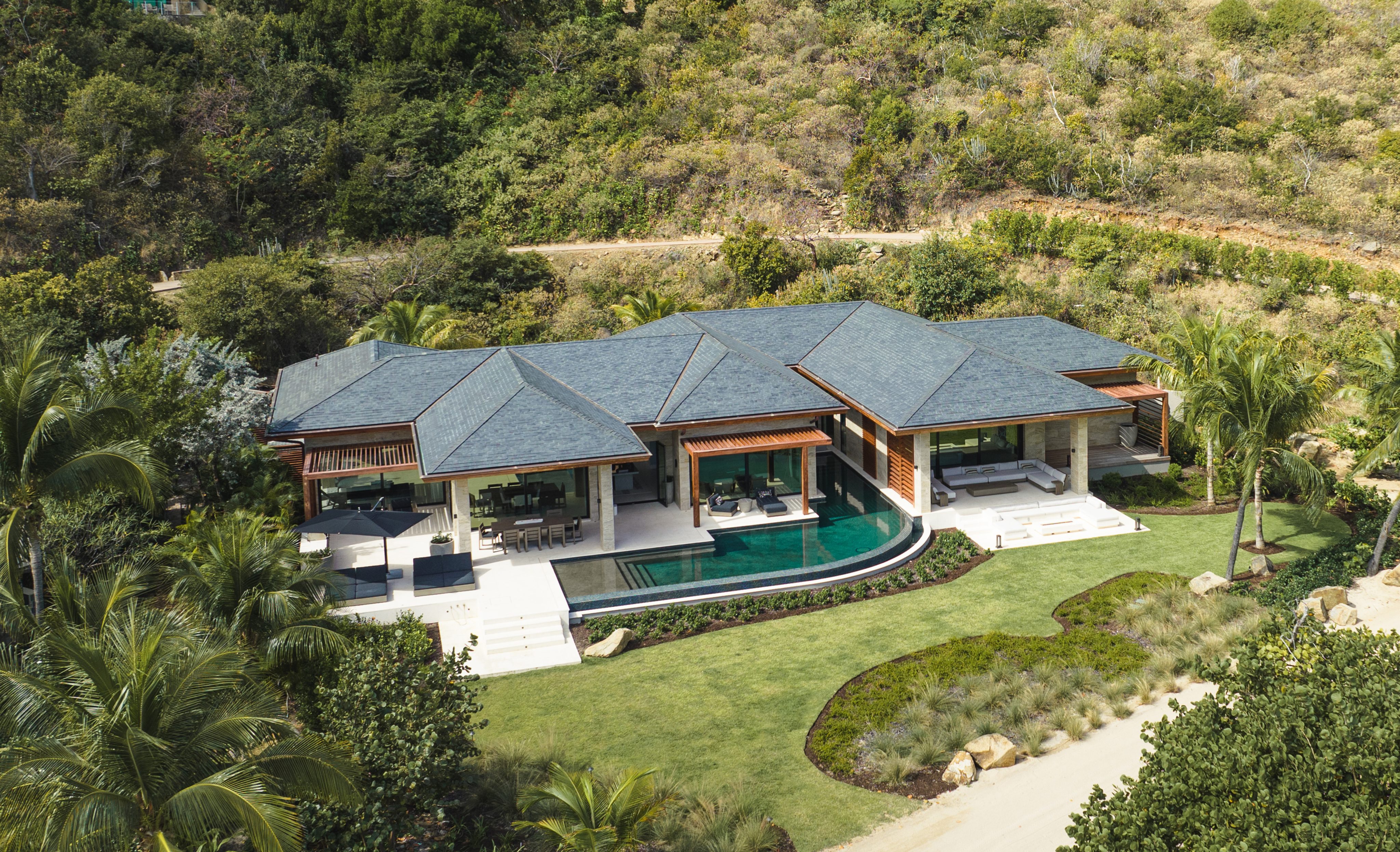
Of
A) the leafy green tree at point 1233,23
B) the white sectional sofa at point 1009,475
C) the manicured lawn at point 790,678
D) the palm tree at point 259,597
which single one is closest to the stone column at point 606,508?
the manicured lawn at point 790,678

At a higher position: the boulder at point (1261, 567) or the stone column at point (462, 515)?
the stone column at point (462, 515)

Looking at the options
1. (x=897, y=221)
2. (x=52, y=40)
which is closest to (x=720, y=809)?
(x=897, y=221)

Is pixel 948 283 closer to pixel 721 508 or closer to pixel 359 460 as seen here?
pixel 721 508

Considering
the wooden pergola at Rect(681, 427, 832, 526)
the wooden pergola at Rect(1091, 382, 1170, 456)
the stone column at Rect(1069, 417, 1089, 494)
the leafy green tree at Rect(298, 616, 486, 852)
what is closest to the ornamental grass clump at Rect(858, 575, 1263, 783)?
the stone column at Rect(1069, 417, 1089, 494)

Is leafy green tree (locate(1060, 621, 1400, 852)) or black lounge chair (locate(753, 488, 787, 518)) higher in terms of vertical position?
leafy green tree (locate(1060, 621, 1400, 852))

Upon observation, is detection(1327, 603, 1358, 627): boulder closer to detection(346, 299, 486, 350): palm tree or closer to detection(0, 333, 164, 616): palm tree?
detection(0, 333, 164, 616): palm tree

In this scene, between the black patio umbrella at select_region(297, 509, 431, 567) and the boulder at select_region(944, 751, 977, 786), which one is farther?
the black patio umbrella at select_region(297, 509, 431, 567)

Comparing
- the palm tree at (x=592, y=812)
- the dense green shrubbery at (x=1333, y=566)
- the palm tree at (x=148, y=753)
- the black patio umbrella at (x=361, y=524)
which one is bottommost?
the dense green shrubbery at (x=1333, y=566)

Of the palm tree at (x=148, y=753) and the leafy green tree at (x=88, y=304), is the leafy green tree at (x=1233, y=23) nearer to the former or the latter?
the leafy green tree at (x=88, y=304)
